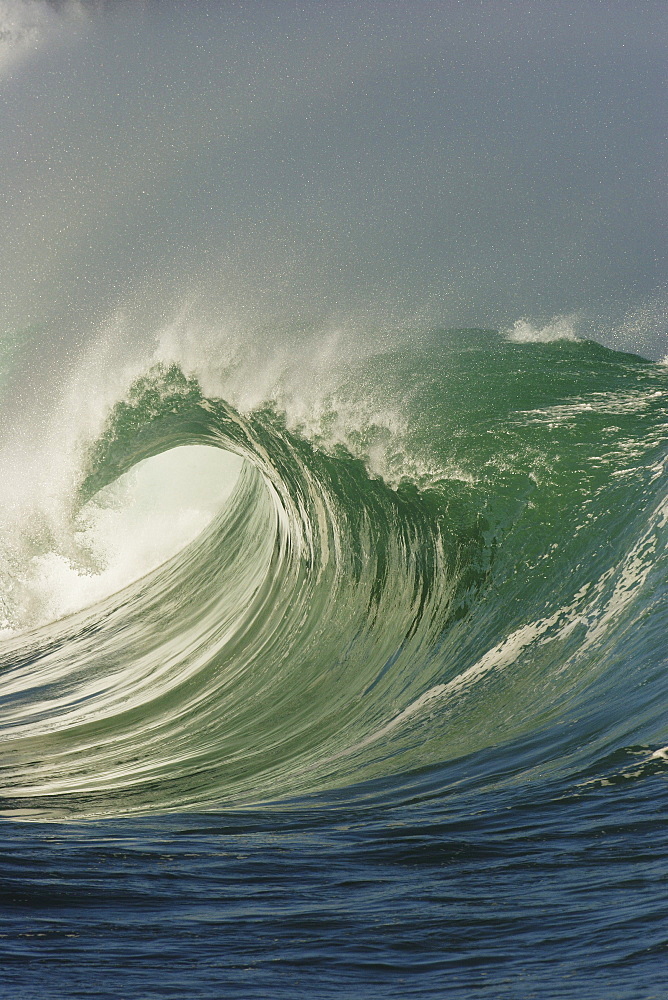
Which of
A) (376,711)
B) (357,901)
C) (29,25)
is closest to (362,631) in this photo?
(376,711)

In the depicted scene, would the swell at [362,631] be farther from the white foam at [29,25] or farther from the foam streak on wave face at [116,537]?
the white foam at [29,25]

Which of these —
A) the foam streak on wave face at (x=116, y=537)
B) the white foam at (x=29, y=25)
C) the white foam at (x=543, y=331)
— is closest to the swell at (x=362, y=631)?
the white foam at (x=543, y=331)

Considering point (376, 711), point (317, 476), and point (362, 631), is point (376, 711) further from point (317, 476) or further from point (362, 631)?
point (317, 476)

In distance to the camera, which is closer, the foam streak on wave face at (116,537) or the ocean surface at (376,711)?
the ocean surface at (376,711)

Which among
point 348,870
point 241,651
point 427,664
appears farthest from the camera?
point 241,651

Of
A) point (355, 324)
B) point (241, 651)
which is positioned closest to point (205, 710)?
point (241, 651)

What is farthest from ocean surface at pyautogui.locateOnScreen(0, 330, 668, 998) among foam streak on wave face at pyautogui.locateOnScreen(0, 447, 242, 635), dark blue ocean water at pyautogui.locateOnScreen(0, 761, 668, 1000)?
foam streak on wave face at pyautogui.locateOnScreen(0, 447, 242, 635)

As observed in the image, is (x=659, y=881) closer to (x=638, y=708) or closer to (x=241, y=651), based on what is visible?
(x=638, y=708)
